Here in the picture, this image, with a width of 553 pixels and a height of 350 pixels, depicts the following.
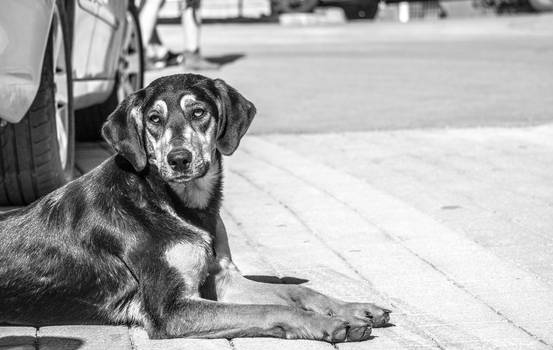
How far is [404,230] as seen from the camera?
6.43 metres

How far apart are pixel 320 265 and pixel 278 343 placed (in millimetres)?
1247

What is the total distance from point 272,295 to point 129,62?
513 centimetres

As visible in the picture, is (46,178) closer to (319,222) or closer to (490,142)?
(319,222)

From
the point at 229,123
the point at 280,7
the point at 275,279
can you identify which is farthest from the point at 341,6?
the point at 229,123

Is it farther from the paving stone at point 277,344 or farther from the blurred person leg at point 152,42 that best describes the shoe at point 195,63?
the paving stone at point 277,344

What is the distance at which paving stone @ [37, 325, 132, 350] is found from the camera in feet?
15.1

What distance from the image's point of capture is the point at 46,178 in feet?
21.5

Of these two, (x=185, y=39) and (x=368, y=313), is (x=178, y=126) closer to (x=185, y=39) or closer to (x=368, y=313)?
(x=368, y=313)


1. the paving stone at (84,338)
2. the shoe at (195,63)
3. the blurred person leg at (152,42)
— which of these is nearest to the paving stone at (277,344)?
the paving stone at (84,338)

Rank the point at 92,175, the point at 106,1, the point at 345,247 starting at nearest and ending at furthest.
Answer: the point at 92,175, the point at 345,247, the point at 106,1

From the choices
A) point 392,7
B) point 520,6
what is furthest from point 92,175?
point 392,7

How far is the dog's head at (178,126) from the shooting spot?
486 centimetres

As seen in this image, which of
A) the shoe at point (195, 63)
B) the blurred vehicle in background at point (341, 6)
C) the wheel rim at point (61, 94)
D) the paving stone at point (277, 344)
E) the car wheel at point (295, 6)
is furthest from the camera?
the blurred vehicle in background at point (341, 6)

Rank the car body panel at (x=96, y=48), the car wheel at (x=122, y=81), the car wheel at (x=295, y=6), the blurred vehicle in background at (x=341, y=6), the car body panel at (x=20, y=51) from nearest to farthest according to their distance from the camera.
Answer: the car body panel at (x=20, y=51), the car body panel at (x=96, y=48), the car wheel at (x=122, y=81), the car wheel at (x=295, y=6), the blurred vehicle in background at (x=341, y=6)
